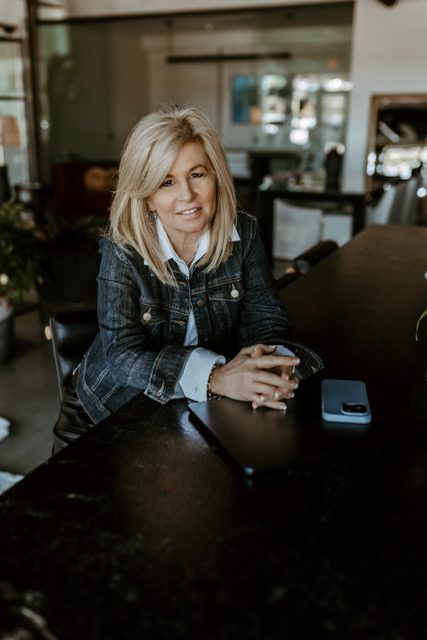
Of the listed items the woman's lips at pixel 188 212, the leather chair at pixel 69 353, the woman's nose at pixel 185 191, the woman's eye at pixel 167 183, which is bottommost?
the leather chair at pixel 69 353

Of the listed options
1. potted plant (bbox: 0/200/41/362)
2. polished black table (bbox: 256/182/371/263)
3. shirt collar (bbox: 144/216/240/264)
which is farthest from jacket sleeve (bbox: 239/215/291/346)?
polished black table (bbox: 256/182/371/263)

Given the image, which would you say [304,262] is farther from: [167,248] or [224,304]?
[167,248]

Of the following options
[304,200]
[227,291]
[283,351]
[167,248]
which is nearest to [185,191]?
[167,248]

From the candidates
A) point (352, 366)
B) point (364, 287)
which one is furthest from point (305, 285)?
point (352, 366)

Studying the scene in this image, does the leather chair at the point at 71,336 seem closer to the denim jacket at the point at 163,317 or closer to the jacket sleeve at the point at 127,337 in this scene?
the denim jacket at the point at 163,317

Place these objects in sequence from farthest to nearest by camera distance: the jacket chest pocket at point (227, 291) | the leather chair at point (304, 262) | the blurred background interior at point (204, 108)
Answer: the blurred background interior at point (204, 108) < the leather chair at point (304, 262) < the jacket chest pocket at point (227, 291)

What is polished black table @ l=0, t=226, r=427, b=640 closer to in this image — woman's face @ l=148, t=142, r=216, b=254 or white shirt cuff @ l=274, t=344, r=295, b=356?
white shirt cuff @ l=274, t=344, r=295, b=356

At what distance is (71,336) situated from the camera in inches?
65.3

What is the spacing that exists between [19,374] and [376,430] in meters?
2.87

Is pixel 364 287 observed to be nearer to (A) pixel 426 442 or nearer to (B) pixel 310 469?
(A) pixel 426 442

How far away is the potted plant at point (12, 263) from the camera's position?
147 inches

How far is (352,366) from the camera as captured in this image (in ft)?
4.37

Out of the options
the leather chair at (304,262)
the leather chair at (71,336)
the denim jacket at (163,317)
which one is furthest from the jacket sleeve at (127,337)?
the leather chair at (304,262)

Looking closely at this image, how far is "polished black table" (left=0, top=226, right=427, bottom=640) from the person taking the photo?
630 millimetres
